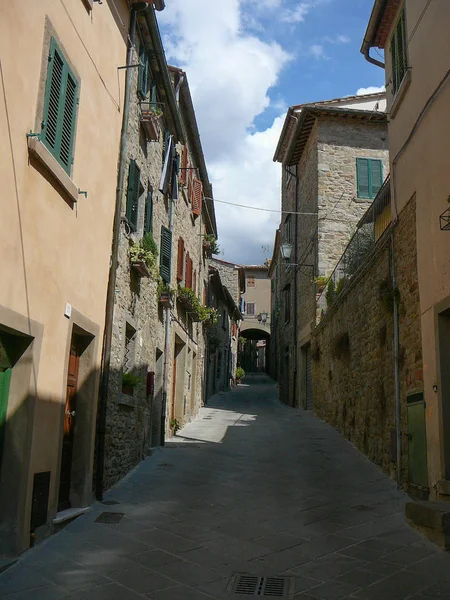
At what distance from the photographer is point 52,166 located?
5430 mm

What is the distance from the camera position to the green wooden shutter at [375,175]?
1805 centimetres

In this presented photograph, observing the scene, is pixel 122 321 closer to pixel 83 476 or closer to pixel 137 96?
pixel 83 476

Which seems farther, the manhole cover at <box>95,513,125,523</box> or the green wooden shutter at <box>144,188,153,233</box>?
the green wooden shutter at <box>144,188,153,233</box>

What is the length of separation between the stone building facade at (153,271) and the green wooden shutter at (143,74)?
0.02 m

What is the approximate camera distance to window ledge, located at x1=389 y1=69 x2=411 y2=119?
26.7 feet

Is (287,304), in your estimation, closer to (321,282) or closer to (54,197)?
(321,282)

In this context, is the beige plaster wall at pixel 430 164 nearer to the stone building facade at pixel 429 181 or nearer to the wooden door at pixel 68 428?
the stone building facade at pixel 429 181

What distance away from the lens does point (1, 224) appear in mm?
4566

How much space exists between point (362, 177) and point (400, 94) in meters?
9.91

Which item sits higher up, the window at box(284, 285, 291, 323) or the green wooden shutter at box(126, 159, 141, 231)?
the window at box(284, 285, 291, 323)

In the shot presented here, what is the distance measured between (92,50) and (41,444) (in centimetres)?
459

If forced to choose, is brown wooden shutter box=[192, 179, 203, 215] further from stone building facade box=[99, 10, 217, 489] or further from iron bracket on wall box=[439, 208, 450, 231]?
iron bracket on wall box=[439, 208, 450, 231]

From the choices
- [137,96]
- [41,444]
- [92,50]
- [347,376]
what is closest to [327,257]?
[347,376]

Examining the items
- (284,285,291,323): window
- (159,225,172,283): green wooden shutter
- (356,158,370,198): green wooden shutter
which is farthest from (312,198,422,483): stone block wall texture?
(284,285,291,323): window
